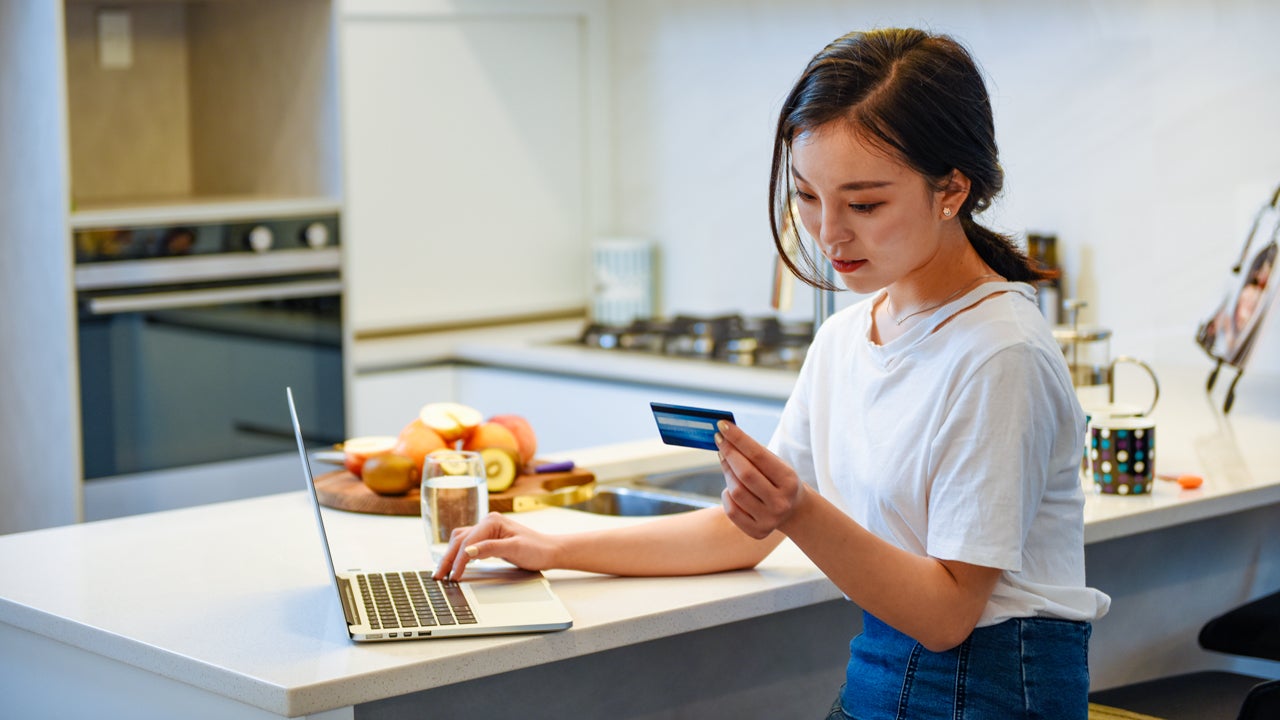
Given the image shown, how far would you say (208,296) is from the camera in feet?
11.6

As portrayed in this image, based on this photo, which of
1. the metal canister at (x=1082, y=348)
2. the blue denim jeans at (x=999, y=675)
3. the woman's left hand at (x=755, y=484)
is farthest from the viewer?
the metal canister at (x=1082, y=348)

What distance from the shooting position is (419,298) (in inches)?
Answer: 170

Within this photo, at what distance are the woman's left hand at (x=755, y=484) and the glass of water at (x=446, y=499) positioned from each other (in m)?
0.53

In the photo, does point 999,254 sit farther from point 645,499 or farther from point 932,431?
point 645,499

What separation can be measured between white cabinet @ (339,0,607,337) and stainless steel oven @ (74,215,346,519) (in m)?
0.40

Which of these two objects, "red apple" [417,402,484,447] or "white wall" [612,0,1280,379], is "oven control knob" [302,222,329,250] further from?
"red apple" [417,402,484,447]

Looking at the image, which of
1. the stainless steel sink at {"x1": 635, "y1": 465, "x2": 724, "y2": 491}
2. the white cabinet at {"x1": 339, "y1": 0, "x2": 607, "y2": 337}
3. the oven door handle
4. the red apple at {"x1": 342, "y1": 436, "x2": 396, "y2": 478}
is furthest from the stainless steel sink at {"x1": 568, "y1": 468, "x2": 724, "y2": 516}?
the white cabinet at {"x1": 339, "y1": 0, "x2": 607, "y2": 337}

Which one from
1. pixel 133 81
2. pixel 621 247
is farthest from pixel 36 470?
pixel 621 247

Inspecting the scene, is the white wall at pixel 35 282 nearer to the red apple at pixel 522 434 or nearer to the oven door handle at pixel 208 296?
the oven door handle at pixel 208 296

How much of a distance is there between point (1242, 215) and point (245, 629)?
2.33 m

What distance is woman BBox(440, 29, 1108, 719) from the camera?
1.40m

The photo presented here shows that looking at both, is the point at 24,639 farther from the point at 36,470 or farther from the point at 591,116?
the point at 591,116

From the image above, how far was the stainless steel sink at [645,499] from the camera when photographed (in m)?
2.27

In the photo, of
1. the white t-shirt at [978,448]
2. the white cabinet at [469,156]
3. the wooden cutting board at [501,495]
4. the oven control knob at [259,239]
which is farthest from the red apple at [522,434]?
the white cabinet at [469,156]
